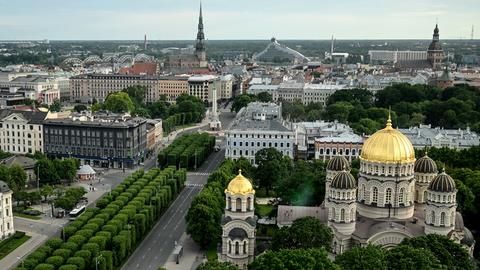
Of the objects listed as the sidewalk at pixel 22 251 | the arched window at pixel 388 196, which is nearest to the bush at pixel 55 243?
the sidewalk at pixel 22 251

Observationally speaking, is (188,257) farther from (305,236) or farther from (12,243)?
(12,243)

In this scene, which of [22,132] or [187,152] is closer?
[187,152]

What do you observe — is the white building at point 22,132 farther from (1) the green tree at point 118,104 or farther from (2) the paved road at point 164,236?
(1) the green tree at point 118,104

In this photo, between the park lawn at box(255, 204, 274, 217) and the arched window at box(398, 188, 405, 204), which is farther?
the park lawn at box(255, 204, 274, 217)

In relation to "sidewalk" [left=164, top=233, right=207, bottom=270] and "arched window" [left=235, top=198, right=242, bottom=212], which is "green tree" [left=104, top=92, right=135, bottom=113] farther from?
"arched window" [left=235, top=198, right=242, bottom=212]

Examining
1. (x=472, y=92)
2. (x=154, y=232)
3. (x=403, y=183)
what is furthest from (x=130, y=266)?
(x=472, y=92)

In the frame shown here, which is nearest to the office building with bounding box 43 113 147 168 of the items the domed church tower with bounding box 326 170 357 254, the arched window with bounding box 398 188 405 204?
the domed church tower with bounding box 326 170 357 254

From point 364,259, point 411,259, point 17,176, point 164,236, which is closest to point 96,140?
point 17,176
